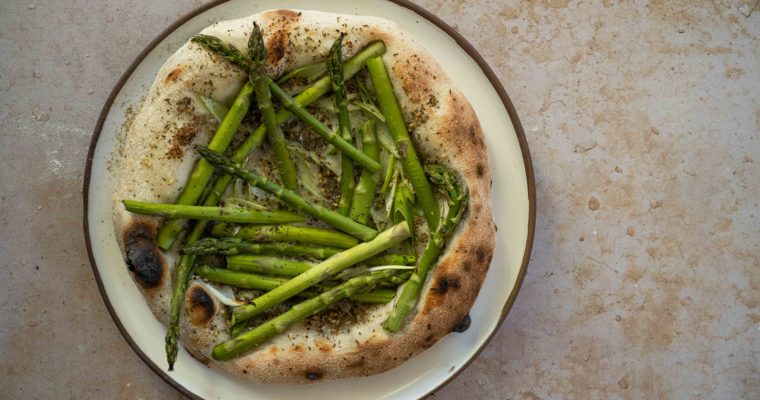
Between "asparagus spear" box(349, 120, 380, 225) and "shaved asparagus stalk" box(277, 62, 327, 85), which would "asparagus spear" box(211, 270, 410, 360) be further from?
"shaved asparagus stalk" box(277, 62, 327, 85)

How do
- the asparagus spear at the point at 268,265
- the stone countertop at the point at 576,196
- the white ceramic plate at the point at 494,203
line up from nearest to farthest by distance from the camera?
the asparagus spear at the point at 268,265, the white ceramic plate at the point at 494,203, the stone countertop at the point at 576,196

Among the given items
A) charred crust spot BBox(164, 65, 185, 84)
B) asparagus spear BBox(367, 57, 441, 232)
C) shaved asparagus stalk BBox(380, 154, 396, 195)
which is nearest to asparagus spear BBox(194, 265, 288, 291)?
A: shaved asparagus stalk BBox(380, 154, 396, 195)

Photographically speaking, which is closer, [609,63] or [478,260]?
[478,260]

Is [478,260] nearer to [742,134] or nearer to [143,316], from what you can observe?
[143,316]

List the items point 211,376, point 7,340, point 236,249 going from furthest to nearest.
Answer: point 7,340 < point 211,376 < point 236,249

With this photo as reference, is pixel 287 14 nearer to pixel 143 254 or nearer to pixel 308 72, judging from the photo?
pixel 308 72

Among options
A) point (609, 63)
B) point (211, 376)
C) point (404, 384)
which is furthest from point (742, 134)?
point (211, 376)

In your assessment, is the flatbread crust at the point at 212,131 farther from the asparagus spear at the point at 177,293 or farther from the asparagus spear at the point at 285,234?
the asparagus spear at the point at 285,234

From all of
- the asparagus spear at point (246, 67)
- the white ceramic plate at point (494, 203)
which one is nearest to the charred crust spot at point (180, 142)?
the asparagus spear at point (246, 67)
